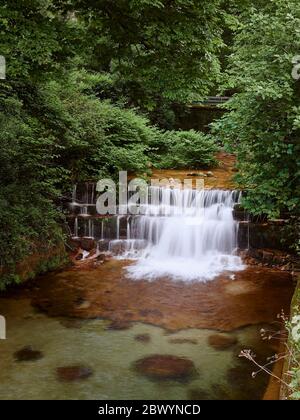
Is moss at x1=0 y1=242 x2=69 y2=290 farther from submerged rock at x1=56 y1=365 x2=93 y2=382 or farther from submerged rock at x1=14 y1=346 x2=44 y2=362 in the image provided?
submerged rock at x1=56 y1=365 x2=93 y2=382

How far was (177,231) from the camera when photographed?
12531 mm

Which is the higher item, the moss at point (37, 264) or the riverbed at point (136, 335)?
the moss at point (37, 264)

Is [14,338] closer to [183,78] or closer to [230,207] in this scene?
[183,78]

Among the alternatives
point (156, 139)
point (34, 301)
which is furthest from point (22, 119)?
point (156, 139)

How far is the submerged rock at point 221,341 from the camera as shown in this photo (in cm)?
714

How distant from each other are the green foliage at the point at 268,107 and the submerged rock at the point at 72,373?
504cm

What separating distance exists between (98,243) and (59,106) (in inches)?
157

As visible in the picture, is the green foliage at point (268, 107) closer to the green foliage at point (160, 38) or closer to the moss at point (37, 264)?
the green foliage at point (160, 38)

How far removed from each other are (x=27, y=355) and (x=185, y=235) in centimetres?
659

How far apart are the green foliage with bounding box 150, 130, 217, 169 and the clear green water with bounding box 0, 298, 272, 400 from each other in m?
9.62

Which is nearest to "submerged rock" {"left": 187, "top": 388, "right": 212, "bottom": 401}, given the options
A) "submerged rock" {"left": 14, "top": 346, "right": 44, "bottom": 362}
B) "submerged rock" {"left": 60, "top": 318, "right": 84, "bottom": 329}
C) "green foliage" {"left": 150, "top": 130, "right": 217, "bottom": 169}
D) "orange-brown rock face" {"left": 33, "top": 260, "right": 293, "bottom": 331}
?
"orange-brown rock face" {"left": 33, "top": 260, "right": 293, "bottom": 331}

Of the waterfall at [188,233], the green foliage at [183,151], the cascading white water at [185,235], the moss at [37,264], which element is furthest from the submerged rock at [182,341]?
the green foliage at [183,151]

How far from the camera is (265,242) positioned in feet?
38.1

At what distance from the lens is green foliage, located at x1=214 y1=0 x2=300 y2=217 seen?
8094 mm
